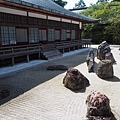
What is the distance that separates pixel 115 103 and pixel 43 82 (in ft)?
11.0

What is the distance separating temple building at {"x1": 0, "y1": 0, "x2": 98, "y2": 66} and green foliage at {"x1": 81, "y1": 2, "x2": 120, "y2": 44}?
12.5 metres

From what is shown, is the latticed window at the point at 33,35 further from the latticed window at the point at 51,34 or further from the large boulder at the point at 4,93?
the large boulder at the point at 4,93

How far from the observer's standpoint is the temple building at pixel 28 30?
34.7 feet

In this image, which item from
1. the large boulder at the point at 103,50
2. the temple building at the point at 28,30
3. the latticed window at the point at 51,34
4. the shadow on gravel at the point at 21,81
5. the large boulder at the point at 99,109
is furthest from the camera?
the latticed window at the point at 51,34

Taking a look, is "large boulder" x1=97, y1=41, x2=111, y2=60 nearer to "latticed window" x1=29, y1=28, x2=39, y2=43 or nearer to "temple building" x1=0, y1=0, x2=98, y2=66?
"temple building" x1=0, y1=0, x2=98, y2=66

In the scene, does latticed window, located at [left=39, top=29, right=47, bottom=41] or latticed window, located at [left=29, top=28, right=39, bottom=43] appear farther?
latticed window, located at [left=39, top=29, right=47, bottom=41]

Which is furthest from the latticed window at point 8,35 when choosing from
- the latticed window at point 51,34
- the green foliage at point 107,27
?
the green foliage at point 107,27

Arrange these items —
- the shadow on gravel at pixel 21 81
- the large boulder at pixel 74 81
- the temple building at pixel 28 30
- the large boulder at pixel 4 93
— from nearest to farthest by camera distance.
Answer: the large boulder at pixel 4 93 < the shadow on gravel at pixel 21 81 < the large boulder at pixel 74 81 < the temple building at pixel 28 30

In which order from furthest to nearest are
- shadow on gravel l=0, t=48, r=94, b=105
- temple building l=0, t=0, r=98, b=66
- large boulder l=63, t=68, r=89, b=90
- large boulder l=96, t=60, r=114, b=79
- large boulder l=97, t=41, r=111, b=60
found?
large boulder l=97, t=41, r=111, b=60 < temple building l=0, t=0, r=98, b=66 < large boulder l=96, t=60, r=114, b=79 < large boulder l=63, t=68, r=89, b=90 < shadow on gravel l=0, t=48, r=94, b=105

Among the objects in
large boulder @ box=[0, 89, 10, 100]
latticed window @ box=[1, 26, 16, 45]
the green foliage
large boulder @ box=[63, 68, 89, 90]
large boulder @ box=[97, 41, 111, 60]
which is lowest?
large boulder @ box=[0, 89, 10, 100]

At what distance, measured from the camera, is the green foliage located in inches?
1117

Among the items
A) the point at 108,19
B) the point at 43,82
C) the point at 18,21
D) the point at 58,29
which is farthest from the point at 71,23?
the point at 43,82

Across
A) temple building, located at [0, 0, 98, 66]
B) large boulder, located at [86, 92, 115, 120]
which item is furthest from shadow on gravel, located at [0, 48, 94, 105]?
large boulder, located at [86, 92, 115, 120]

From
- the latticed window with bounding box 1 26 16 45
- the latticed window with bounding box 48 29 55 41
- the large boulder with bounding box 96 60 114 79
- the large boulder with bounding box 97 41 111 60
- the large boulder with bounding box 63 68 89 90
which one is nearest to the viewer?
the large boulder with bounding box 63 68 89 90
